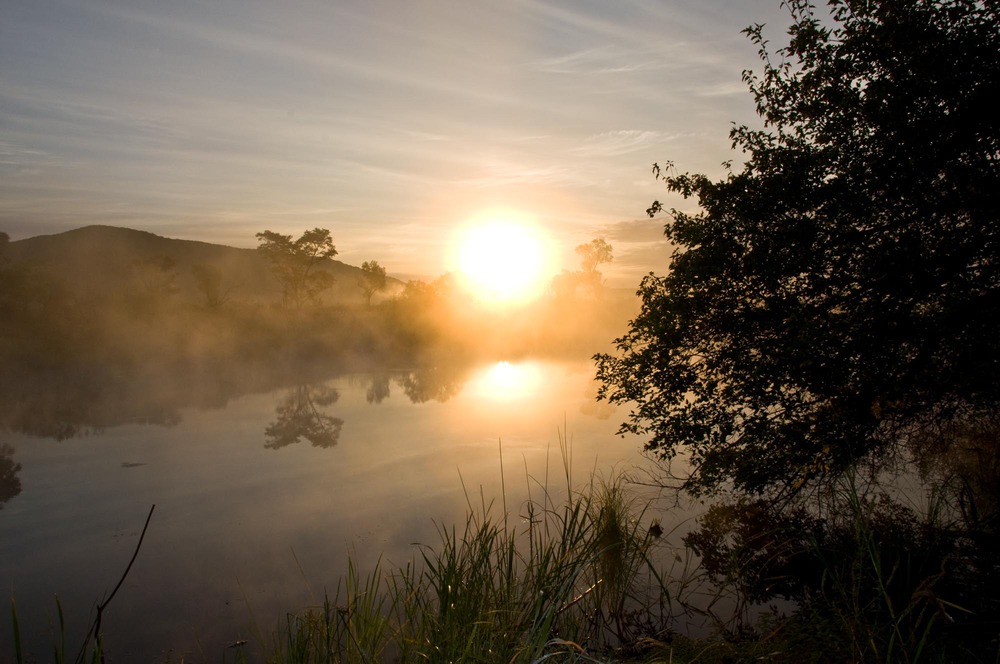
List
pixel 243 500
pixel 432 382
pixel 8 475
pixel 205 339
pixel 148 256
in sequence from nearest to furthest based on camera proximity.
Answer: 1. pixel 243 500
2. pixel 8 475
3. pixel 432 382
4. pixel 205 339
5. pixel 148 256

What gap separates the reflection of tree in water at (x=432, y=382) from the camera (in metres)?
18.6

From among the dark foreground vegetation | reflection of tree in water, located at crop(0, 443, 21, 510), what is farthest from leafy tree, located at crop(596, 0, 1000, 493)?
reflection of tree in water, located at crop(0, 443, 21, 510)

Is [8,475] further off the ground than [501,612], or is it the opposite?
[501,612]

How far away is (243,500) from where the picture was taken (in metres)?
9.09

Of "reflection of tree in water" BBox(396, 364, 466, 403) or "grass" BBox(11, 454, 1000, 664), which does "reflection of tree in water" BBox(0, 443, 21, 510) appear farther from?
"reflection of tree in water" BBox(396, 364, 466, 403)

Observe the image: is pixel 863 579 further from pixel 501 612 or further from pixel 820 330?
pixel 501 612

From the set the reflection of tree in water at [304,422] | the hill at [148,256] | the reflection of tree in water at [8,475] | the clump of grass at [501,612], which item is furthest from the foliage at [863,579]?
the hill at [148,256]

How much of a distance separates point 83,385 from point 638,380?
18737 mm

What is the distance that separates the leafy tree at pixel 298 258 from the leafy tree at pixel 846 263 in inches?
1362

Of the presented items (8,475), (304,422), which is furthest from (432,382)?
(8,475)

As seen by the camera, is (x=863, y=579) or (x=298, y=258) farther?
(x=298, y=258)

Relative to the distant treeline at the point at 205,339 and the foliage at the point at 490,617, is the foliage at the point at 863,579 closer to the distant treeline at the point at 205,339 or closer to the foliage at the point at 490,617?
the foliage at the point at 490,617

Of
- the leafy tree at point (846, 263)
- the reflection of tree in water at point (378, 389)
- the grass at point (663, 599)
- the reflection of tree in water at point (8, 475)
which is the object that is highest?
the leafy tree at point (846, 263)

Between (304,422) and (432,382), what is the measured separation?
7.28 metres
